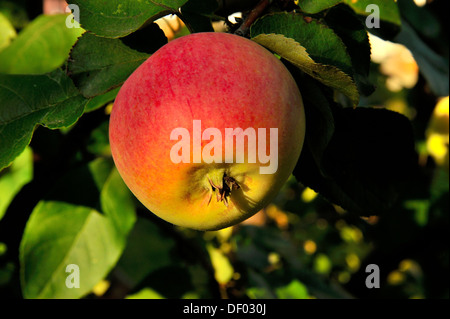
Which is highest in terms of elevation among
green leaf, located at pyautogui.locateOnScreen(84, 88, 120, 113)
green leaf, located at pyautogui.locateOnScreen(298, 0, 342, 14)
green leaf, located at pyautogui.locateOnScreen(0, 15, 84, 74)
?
green leaf, located at pyautogui.locateOnScreen(298, 0, 342, 14)

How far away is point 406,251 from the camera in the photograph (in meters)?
1.52

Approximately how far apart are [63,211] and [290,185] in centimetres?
135

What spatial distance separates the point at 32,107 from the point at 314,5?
0.46 metres

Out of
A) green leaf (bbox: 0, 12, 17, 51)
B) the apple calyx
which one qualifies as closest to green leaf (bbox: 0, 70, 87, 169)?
the apple calyx

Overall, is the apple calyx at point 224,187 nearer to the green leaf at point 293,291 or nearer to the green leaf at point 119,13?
the green leaf at point 119,13

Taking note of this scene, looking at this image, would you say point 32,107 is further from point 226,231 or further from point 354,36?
point 226,231

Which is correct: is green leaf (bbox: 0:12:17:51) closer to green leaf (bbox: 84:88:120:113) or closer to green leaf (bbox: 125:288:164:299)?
green leaf (bbox: 84:88:120:113)

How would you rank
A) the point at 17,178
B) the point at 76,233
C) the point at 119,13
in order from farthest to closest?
the point at 17,178 < the point at 76,233 < the point at 119,13

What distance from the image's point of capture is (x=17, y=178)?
1136mm

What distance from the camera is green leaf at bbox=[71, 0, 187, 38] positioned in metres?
0.62

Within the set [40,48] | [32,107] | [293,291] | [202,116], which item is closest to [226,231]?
[293,291]

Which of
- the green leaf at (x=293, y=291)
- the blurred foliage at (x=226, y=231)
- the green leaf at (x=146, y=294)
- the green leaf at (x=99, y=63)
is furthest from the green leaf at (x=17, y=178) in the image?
the green leaf at (x=293, y=291)

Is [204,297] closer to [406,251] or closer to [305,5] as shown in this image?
[406,251]

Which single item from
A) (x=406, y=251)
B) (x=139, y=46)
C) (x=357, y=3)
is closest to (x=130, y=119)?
(x=139, y=46)
